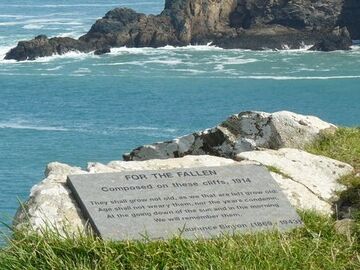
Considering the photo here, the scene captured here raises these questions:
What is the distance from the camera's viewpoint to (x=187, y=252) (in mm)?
5961

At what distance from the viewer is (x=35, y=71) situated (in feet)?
224

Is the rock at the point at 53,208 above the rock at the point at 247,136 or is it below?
above

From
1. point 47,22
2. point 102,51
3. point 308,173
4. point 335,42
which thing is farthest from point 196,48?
point 308,173

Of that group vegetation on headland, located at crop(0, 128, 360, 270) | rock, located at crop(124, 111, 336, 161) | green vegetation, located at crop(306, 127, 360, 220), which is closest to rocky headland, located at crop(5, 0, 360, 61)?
rock, located at crop(124, 111, 336, 161)

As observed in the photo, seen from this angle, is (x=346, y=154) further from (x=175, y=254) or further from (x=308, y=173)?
(x=175, y=254)

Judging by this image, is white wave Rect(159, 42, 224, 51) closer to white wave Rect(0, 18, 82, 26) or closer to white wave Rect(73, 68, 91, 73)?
white wave Rect(73, 68, 91, 73)

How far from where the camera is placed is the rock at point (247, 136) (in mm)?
9461

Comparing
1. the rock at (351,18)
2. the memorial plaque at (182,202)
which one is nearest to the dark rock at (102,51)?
the rock at (351,18)

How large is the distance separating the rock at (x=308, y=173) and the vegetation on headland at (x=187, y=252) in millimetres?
935

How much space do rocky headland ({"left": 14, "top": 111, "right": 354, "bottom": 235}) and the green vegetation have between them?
0.19 ft

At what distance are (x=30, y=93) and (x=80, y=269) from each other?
179ft

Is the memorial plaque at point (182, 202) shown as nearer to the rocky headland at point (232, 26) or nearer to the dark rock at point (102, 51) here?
the rocky headland at point (232, 26)

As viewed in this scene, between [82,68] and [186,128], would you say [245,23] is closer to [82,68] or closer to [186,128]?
[82,68]

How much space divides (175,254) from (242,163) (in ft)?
6.18
